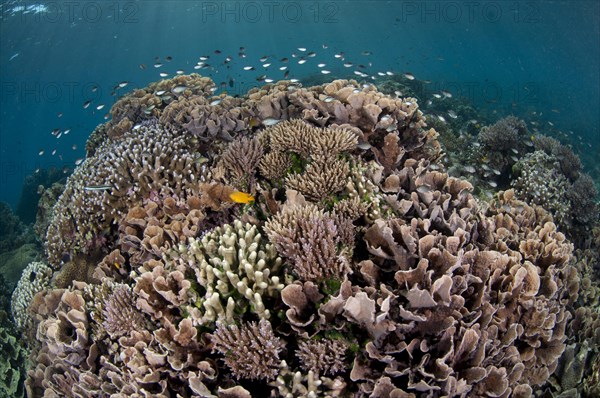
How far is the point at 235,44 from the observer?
164 meters

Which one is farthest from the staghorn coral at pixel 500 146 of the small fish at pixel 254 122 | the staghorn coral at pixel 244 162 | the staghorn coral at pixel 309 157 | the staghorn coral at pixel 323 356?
the staghorn coral at pixel 323 356

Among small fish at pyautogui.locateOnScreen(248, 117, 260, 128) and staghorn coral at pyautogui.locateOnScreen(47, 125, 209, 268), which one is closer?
staghorn coral at pyautogui.locateOnScreen(47, 125, 209, 268)

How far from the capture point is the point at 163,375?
127 inches

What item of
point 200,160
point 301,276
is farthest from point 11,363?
point 301,276

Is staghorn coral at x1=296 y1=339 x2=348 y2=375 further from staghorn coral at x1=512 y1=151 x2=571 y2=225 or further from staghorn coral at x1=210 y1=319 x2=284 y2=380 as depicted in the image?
staghorn coral at x1=512 y1=151 x2=571 y2=225

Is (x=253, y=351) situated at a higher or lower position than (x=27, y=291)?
higher

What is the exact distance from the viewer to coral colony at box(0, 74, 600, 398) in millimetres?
2926

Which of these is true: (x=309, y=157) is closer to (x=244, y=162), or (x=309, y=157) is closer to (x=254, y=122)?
(x=244, y=162)

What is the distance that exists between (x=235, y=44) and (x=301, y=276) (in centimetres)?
18129

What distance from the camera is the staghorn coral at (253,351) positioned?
2865 millimetres

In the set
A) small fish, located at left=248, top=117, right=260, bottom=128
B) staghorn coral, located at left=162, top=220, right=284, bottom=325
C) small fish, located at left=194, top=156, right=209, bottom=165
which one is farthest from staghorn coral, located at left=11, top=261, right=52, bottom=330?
small fish, located at left=248, top=117, right=260, bottom=128

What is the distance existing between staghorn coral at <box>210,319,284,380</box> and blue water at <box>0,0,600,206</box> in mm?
10061

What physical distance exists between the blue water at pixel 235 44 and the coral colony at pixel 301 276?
6705 mm

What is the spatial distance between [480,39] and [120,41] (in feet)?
536
